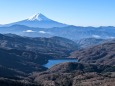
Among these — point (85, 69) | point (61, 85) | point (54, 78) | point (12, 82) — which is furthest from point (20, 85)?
point (85, 69)

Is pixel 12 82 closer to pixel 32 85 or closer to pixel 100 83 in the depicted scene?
pixel 32 85

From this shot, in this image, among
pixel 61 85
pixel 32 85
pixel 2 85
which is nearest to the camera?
pixel 2 85

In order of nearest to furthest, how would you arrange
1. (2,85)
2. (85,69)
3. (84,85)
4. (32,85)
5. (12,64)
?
(2,85) → (32,85) → (84,85) → (85,69) → (12,64)

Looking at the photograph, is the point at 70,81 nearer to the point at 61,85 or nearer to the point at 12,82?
the point at 61,85

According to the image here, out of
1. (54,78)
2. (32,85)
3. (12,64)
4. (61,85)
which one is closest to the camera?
(32,85)

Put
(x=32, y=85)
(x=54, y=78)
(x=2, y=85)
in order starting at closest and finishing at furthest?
1. (x=2, y=85)
2. (x=32, y=85)
3. (x=54, y=78)

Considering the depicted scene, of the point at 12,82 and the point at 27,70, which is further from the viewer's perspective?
the point at 27,70

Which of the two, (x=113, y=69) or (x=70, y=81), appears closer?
(x=70, y=81)

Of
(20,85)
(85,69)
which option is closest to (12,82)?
(20,85)
